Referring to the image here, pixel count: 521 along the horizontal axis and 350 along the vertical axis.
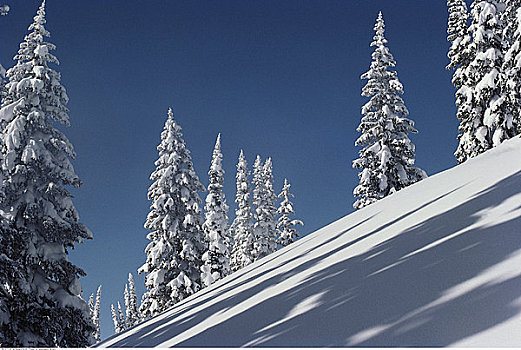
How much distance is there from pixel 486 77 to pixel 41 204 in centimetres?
2302

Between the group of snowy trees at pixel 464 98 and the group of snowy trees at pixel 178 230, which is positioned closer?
the group of snowy trees at pixel 464 98

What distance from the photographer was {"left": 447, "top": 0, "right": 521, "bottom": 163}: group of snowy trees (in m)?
19.1

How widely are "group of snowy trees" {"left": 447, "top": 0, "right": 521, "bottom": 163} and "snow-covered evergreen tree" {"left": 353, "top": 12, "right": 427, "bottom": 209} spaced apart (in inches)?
125

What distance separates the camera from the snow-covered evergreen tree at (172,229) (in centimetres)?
2320

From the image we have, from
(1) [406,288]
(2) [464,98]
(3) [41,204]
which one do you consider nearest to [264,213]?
(2) [464,98]

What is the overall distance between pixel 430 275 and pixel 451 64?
23.7 meters

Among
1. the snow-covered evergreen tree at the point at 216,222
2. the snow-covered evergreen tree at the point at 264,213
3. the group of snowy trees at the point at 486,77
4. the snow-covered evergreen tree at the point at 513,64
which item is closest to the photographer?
the snow-covered evergreen tree at the point at 513,64

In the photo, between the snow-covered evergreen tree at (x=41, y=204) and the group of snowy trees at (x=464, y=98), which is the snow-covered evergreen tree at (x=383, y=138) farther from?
the snow-covered evergreen tree at (x=41, y=204)

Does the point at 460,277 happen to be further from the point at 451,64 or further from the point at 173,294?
the point at 451,64

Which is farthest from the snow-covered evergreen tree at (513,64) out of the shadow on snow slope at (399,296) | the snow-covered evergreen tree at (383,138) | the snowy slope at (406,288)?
the shadow on snow slope at (399,296)

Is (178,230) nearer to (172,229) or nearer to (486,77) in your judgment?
(172,229)

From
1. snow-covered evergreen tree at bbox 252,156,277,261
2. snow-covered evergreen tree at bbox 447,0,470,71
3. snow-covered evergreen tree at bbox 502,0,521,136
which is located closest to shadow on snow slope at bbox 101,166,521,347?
snow-covered evergreen tree at bbox 502,0,521,136

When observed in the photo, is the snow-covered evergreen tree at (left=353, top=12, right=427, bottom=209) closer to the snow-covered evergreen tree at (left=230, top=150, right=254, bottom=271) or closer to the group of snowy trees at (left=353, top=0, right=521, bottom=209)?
the group of snowy trees at (left=353, top=0, right=521, bottom=209)

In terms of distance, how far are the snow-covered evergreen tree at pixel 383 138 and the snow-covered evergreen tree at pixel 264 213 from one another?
565 inches
